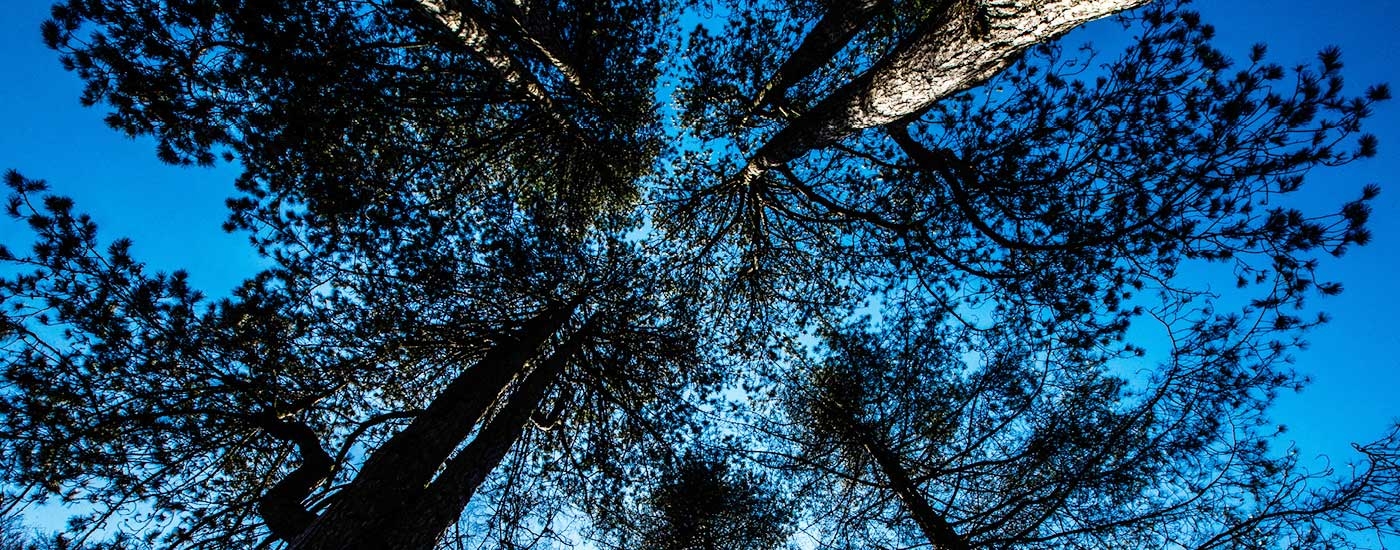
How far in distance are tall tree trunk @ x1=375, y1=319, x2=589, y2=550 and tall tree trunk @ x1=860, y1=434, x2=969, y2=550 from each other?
4.23 meters

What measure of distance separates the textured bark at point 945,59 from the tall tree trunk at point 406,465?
4.65 metres

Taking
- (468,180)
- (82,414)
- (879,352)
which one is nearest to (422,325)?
(468,180)

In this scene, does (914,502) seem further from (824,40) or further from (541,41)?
(541,41)

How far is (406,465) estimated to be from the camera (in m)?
3.72

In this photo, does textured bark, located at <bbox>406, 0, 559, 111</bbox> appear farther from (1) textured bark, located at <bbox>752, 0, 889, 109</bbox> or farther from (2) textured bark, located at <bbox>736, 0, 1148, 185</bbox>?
(2) textured bark, located at <bbox>736, 0, 1148, 185</bbox>

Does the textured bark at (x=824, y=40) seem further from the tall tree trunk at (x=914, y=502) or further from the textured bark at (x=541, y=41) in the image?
the tall tree trunk at (x=914, y=502)

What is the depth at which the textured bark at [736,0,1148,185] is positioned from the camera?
369cm

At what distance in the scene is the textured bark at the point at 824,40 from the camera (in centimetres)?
598

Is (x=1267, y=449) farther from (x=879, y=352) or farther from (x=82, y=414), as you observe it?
(x=82, y=414)

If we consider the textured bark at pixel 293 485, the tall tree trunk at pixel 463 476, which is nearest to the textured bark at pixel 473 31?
the tall tree trunk at pixel 463 476

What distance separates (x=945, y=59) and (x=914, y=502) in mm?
4674

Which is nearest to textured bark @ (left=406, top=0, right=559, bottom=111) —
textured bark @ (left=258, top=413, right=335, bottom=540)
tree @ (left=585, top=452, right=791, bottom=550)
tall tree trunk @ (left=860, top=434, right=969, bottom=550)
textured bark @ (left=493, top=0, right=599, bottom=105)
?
textured bark @ (left=493, top=0, right=599, bottom=105)

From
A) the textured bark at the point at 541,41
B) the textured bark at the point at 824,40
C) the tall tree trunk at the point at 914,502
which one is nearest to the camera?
the tall tree trunk at the point at 914,502

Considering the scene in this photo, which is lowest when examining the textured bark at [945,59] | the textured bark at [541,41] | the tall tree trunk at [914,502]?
the tall tree trunk at [914,502]
